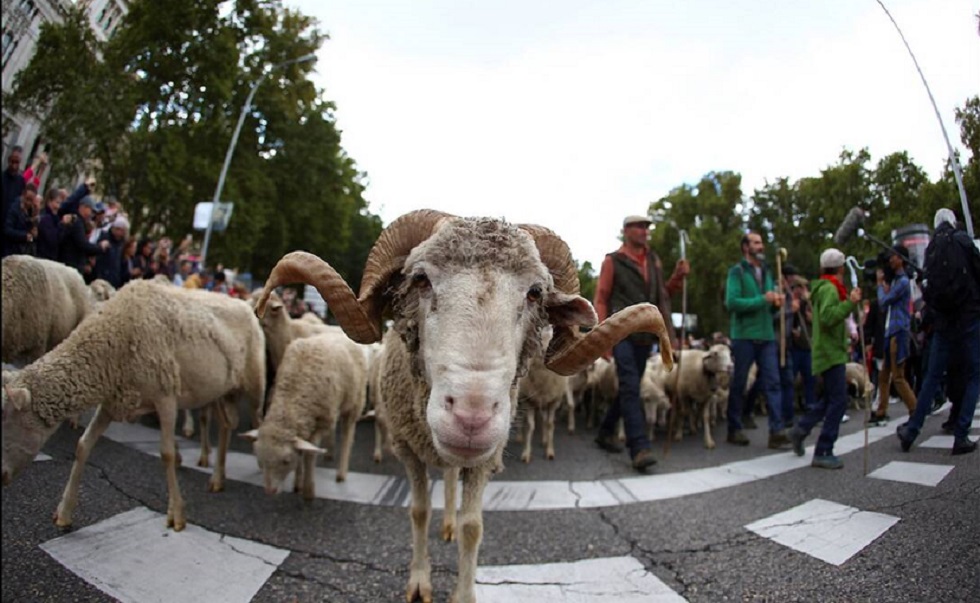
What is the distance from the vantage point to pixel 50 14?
178cm

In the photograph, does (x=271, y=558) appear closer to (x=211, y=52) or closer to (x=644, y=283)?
(x=211, y=52)

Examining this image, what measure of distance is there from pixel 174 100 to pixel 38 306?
1.57 m

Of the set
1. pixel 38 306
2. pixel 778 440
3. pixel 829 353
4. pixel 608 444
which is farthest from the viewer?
pixel 608 444

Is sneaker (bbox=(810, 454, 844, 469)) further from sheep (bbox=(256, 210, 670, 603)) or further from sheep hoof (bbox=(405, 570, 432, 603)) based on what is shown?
sheep hoof (bbox=(405, 570, 432, 603))

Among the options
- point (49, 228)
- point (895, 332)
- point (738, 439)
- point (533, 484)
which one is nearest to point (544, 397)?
point (533, 484)

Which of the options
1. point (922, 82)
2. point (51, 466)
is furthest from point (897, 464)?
point (51, 466)

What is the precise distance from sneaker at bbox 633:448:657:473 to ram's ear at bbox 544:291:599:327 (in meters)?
3.03

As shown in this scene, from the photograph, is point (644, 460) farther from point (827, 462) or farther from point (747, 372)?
point (827, 462)

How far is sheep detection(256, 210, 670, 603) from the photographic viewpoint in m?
1.85

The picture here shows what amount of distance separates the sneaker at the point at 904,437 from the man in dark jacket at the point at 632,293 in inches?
121

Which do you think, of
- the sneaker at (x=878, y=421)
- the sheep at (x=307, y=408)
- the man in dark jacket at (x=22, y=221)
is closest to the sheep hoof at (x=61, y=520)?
the man in dark jacket at (x=22, y=221)

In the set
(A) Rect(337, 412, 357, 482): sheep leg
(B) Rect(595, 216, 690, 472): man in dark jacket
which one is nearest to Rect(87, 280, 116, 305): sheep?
(A) Rect(337, 412, 357, 482): sheep leg

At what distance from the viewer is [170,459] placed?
11.3 ft

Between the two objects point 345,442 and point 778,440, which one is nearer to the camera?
point 778,440
